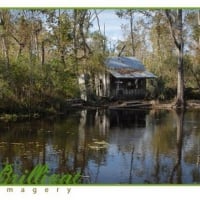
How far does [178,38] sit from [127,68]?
71 centimetres

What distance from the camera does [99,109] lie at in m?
5.93

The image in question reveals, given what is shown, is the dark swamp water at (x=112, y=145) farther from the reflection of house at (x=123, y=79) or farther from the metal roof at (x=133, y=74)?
the metal roof at (x=133, y=74)

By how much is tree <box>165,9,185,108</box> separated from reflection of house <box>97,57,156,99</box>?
427 millimetres

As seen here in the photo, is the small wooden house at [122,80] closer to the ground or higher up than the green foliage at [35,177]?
higher up

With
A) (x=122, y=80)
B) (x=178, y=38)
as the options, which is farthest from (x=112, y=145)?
(x=178, y=38)

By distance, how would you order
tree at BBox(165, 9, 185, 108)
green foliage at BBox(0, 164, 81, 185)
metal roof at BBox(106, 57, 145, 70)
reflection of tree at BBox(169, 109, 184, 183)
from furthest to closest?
metal roof at BBox(106, 57, 145, 70), tree at BBox(165, 9, 185, 108), reflection of tree at BBox(169, 109, 184, 183), green foliage at BBox(0, 164, 81, 185)

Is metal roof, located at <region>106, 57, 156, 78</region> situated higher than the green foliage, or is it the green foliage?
metal roof, located at <region>106, 57, 156, 78</region>

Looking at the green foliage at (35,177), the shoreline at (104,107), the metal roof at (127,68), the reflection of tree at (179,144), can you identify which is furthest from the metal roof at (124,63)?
the green foliage at (35,177)

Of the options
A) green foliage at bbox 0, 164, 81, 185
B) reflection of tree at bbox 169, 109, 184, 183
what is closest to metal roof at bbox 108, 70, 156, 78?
reflection of tree at bbox 169, 109, 184, 183

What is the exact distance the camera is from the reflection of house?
5703mm

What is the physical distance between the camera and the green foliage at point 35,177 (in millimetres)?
4172

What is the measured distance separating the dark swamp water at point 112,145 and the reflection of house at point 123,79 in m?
0.24

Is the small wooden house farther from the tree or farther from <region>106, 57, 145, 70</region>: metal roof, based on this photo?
the tree
